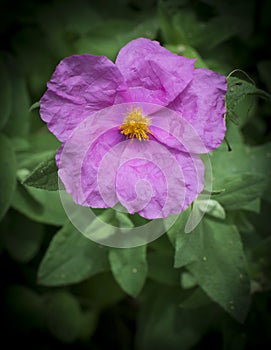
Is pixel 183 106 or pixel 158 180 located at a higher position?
pixel 183 106

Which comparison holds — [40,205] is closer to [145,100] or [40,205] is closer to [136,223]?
[136,223]

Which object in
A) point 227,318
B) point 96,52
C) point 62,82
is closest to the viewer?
point 62,82

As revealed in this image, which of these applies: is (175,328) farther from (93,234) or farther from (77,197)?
(77,197)

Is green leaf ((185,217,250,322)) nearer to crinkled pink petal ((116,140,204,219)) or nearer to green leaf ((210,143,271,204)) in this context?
green leaf ((210,143,271,204))

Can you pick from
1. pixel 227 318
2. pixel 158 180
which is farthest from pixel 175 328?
pixel 158 180

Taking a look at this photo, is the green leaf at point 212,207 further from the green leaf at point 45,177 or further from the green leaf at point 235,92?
the green leaf at point 45,177

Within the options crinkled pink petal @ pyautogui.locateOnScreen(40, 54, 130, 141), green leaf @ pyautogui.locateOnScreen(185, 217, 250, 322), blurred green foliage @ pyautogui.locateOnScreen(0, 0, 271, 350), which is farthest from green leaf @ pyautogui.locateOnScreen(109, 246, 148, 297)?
crinkled pink petal @ pyautogui.locateOnScreen(40, 54, 130, 141)

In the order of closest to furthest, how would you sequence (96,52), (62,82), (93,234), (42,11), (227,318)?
(62,82), (93,234), (227,318), (96,52), (42,11)
